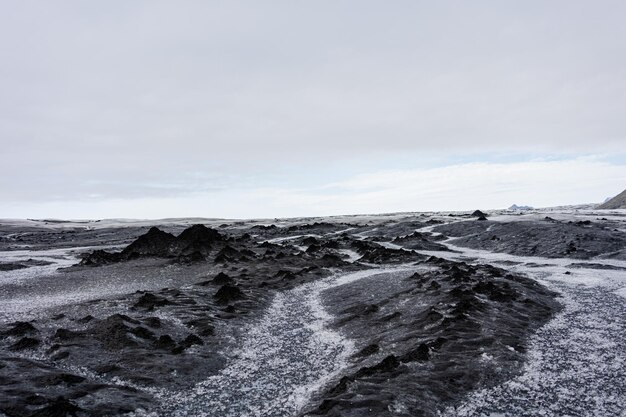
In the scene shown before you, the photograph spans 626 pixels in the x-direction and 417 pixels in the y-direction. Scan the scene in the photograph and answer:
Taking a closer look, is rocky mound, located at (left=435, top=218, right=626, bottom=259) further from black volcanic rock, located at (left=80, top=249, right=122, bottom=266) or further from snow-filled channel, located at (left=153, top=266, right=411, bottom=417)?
black volcanic rock, located at (left=80, top=249, right=122, bottom=266)

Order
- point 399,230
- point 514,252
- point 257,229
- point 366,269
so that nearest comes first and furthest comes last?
point 366,269 < point 514,252 < point 399,230 < point 257,229

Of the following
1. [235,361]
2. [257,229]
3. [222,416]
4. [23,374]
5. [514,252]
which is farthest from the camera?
[257,229]

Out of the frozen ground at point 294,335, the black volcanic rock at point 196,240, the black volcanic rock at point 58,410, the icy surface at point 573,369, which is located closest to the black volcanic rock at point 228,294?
the frozen ground at point 294,335

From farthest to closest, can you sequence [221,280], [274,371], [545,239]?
[545,239] → [221,280] → [274,371]

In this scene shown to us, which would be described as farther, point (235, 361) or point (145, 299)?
point (145, 299)

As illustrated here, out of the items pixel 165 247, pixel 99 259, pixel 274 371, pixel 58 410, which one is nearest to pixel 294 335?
pixel 274 371

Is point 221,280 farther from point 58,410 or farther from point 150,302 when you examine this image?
point 58,410

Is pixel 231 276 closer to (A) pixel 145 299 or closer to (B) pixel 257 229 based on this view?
(A) pixel 145 299

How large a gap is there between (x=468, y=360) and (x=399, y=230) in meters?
56.6

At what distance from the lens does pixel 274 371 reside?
51.0ft

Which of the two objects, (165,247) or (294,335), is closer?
(294,335)

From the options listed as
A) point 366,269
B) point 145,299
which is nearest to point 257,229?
point 366,269

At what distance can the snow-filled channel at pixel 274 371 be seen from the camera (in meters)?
12.7

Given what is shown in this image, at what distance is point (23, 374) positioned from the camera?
13961 mm
